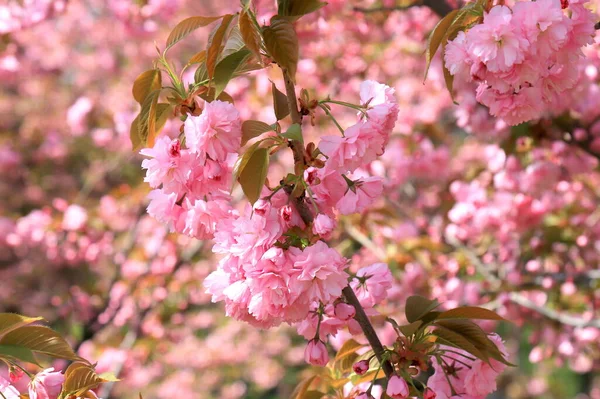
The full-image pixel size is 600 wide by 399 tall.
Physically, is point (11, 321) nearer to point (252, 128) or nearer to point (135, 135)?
point (135, 135)

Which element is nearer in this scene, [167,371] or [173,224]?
[173,224]

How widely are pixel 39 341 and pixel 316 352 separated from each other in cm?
41

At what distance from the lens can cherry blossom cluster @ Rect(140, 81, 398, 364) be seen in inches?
35.6

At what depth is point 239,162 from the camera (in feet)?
3.00

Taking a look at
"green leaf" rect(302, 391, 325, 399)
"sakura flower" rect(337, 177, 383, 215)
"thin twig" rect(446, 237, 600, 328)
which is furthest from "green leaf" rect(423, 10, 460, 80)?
"thin twig" rect(446, 237, 600, 328)

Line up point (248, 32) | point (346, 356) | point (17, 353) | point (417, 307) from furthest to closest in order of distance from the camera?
point (346, 356) < point (417, 307) < point (17, 353) < point (248, 32)

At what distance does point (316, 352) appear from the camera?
106 centimetres

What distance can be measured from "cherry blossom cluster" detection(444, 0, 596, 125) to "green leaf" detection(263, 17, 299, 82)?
243 mm

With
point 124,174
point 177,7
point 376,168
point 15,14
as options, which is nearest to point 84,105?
point 124,174

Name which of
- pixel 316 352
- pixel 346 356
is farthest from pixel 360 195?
pixel 346 356

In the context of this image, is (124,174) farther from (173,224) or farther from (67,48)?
(173,224)

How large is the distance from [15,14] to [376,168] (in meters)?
1.89

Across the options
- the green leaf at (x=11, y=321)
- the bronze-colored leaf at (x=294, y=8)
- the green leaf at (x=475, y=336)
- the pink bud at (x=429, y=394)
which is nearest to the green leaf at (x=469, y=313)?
the green leaf at (x=475, y=336)

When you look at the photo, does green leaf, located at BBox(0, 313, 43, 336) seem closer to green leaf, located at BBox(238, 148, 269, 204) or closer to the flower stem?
green leaf, located at BBox(238, 148, 269, 204)
